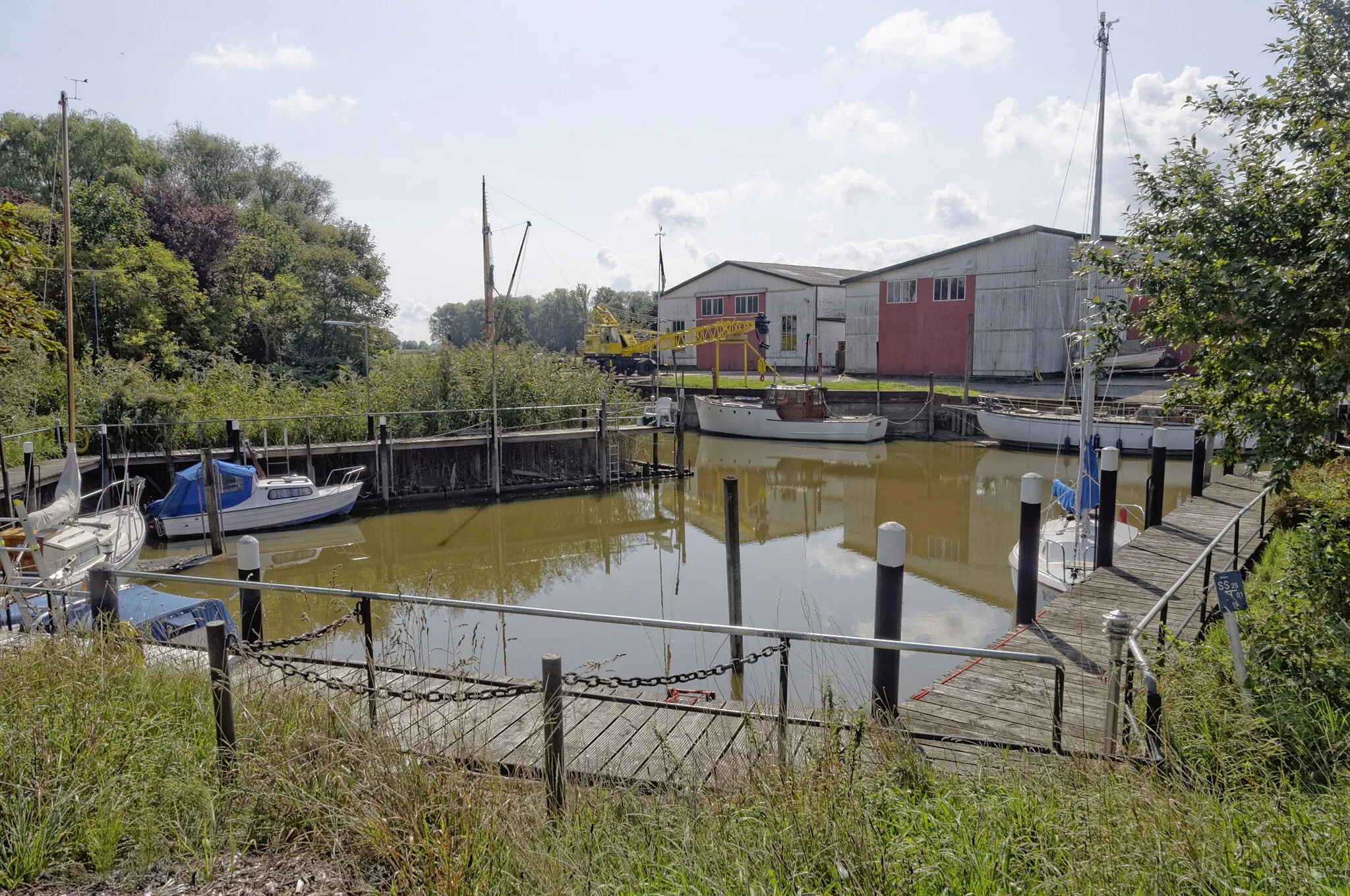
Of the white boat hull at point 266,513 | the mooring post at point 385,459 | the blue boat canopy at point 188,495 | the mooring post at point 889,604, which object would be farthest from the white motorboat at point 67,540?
the mooring post at point 889,604

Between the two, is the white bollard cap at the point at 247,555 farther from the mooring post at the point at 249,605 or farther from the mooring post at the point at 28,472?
the mooring post at the point at 28,472

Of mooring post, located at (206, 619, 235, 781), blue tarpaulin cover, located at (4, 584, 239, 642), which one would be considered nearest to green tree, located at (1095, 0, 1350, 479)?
mooring post, located at (206, 619, 235, 781)

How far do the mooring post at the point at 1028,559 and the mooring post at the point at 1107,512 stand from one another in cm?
159

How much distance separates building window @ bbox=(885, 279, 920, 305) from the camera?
43.6 m

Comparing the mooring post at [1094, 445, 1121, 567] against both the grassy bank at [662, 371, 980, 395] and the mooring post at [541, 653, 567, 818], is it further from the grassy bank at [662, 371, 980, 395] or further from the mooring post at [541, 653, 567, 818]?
the grassy bank at [662, 371, 980, 395]

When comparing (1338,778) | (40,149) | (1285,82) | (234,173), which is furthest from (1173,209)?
(234,173)

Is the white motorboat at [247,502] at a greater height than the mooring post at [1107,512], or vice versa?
the mooring post at [1107,512]

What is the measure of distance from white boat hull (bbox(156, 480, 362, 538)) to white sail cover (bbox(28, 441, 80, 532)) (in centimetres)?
451

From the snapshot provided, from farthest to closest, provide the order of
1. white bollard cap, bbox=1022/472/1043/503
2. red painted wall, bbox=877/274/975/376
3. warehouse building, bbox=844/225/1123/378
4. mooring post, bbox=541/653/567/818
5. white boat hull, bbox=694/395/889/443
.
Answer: red painted wall, bbox=877/274/975/376 → warehouse building, bbox=844/225/1123/378 → white boat hull, bbox=694/395/889/443 → white bollard cap, bbox=1022/472/1043/503 → mooring post, bbox=541/653/567/818

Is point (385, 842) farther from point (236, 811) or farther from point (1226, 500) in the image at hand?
point (1226, 500)

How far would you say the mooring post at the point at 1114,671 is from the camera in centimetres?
438

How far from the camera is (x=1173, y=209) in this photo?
6.01m

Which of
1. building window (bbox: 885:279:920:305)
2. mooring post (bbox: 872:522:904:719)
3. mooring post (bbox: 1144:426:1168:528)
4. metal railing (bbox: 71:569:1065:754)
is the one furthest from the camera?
building window (bbox: 885:279:920:305)

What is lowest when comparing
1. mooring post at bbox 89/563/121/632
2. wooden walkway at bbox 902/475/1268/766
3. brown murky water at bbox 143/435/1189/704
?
brown murky water at bbox 143/435/1189/704
